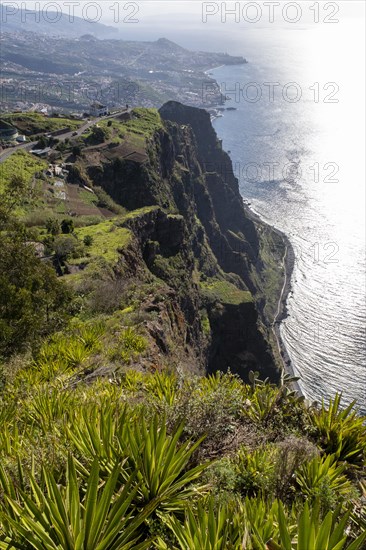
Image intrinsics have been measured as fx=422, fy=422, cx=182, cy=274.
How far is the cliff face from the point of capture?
43594mm

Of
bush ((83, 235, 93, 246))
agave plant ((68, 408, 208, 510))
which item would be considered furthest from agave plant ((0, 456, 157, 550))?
bush ((83, 235, 93, 246))

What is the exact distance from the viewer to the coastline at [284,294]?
3397 inches

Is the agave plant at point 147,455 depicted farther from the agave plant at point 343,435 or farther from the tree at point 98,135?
the tree at point 98,135

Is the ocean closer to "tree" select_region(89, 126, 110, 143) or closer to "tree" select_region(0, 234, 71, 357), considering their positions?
"tree" select_region(89, 126, 110, 143)

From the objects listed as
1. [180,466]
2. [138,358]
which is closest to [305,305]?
[138,358]

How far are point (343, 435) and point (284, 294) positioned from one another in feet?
360

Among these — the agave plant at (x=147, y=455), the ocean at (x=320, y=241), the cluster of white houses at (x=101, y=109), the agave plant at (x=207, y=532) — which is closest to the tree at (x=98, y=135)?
the cluster of white houses at (x=101, y=109)

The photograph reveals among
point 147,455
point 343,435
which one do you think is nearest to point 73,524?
point 147,455

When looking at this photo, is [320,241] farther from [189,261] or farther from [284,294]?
[189,261]

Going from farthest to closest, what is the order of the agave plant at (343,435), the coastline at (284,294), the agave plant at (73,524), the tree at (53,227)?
the coastline at (284,294) < the tree at (53,227) < the agave plant at (343,435) < the agave plant at (73,524)

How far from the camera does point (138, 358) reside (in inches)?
557

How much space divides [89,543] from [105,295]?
19.0 m

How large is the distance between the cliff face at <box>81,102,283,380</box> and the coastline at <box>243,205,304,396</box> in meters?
2.60

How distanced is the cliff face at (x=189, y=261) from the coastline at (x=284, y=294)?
2.60 metres
